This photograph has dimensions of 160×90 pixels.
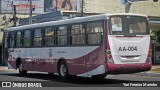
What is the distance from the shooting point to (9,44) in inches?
1099

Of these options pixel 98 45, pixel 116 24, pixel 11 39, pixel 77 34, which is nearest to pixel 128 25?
pixel 116 24

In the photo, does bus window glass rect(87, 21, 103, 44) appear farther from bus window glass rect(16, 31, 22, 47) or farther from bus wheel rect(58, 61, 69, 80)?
bus window glass rect(16, 31, 22, 47)

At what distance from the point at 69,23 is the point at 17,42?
6.76 meters

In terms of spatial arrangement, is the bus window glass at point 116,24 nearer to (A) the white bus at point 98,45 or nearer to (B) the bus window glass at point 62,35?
(A) the white bus at point 98,45

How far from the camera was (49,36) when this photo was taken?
22203mm

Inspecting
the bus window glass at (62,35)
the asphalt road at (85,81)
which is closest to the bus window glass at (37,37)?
the asphalt road at (85,81)

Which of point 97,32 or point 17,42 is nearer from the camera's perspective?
point 97,32

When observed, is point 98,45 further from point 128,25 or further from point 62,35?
point 62,35

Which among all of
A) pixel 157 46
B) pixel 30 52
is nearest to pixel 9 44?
pixel 30 52

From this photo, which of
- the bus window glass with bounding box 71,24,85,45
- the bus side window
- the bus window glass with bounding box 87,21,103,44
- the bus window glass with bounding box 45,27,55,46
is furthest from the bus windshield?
the bus side window

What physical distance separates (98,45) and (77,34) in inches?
73.9

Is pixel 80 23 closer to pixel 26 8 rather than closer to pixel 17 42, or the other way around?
pixel 17 42

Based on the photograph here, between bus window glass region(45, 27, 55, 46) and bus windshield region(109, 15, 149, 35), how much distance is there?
465cm

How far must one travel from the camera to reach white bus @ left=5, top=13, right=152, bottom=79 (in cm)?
1806
